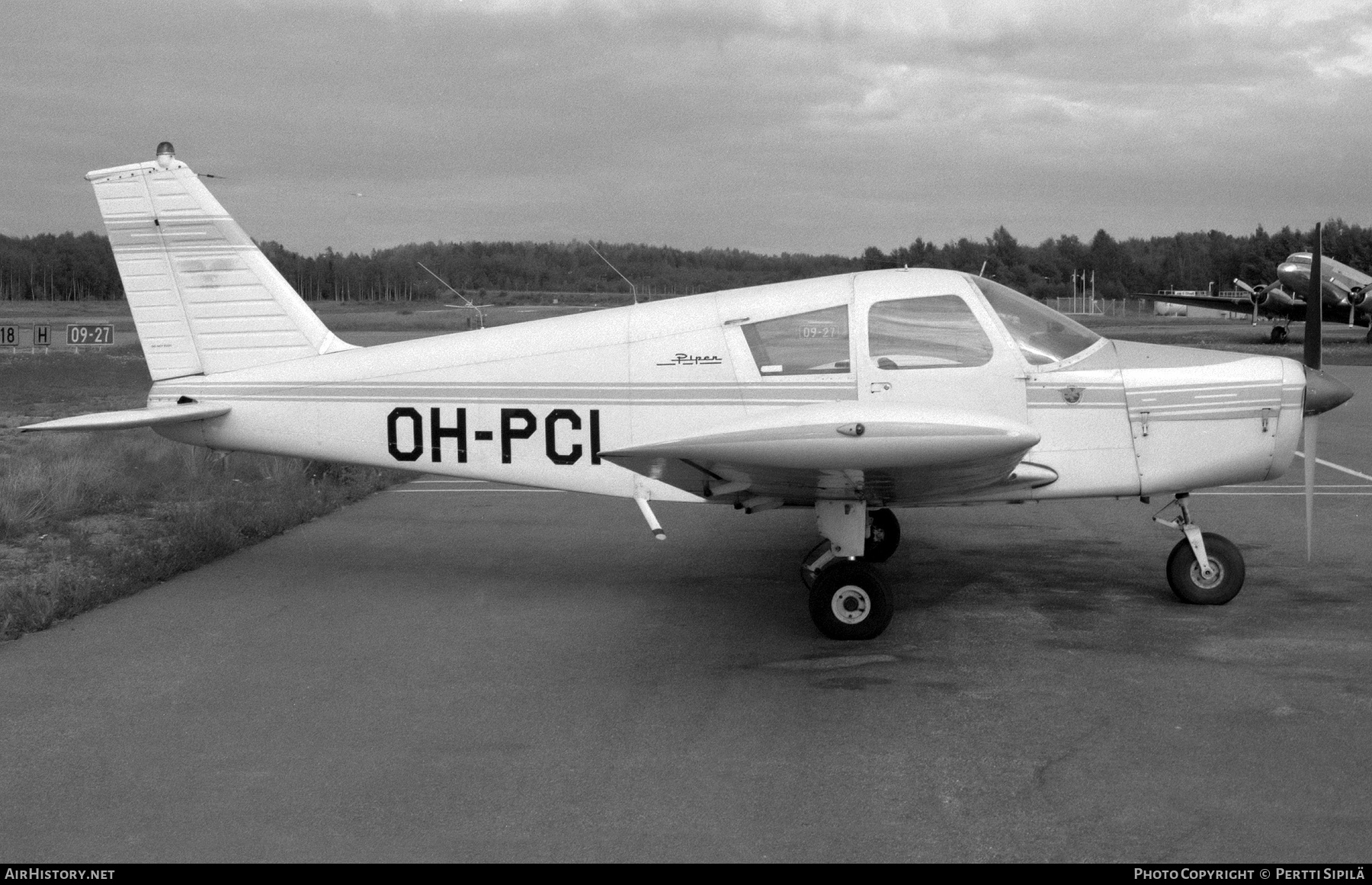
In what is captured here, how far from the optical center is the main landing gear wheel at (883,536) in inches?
362

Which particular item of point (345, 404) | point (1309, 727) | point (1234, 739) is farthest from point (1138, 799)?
point (345, 404)

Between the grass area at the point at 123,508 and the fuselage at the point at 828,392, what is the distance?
209cm

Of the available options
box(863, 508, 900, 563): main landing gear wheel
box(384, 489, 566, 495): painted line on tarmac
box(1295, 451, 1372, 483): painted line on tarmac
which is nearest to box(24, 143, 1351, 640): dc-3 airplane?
box(863, 508, 900, 563): main landing gear wheel

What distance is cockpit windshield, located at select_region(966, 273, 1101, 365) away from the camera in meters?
7.48

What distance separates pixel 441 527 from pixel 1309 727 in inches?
306

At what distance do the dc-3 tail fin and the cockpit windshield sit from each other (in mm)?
4672

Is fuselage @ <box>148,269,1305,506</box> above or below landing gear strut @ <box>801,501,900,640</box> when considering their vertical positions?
above

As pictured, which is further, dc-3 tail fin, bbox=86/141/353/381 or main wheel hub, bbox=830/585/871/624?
dc-3 tail fin, bbox=86/141/353/381

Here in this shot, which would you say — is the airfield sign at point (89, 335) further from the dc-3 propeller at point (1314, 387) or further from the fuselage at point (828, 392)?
the dc-3 propeller at point (1314, 387)

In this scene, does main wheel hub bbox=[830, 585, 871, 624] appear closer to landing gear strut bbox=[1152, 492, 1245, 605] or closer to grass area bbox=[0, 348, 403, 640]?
landing gear strut bbox=[1152, 492, 1245, 605]

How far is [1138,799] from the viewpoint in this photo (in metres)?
4.53

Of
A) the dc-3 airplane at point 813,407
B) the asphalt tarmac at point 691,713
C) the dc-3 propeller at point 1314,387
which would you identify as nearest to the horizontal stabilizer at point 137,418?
the dc-3 airplane at point 813,407

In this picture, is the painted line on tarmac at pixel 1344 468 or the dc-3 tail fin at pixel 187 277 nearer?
the dc-3 tail fin at pixel 187 277

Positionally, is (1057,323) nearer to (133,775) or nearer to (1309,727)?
(1309,727)
